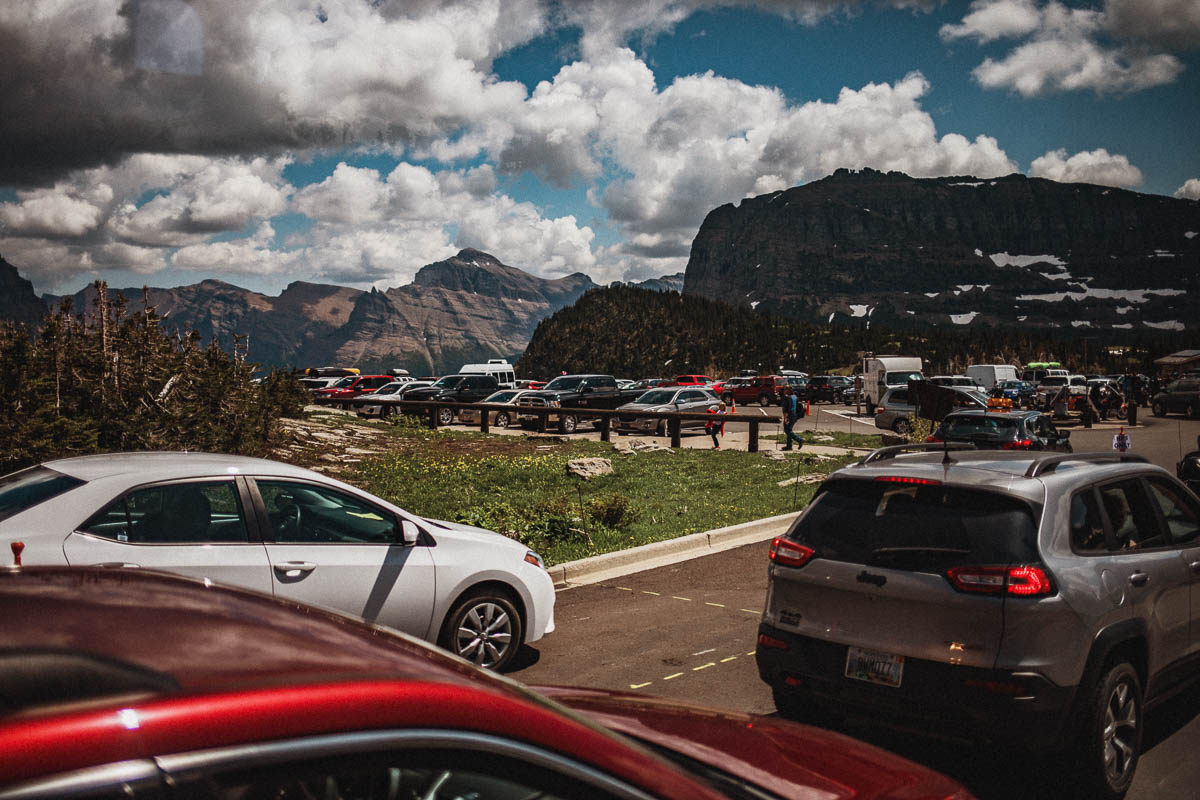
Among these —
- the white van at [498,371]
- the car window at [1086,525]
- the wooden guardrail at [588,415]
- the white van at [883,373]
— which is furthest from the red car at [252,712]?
the white van at [883,373]

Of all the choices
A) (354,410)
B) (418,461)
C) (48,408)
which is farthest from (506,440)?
A: (354,410)

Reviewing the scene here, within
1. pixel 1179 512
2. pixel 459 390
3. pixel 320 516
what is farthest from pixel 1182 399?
pixel 320 516

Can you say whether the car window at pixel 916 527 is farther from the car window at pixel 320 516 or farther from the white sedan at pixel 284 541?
the car window at pixel 320 516

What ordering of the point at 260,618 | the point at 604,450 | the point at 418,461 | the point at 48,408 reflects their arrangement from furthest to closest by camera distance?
the point at 604,450, the point at 418,461, the point at 48,408, the point at 260,618

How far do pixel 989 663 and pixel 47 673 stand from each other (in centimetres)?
397

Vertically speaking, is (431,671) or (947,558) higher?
(431,671)

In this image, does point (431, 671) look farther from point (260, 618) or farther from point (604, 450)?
point (604, 450)

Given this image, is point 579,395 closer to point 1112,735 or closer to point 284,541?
point 284,541

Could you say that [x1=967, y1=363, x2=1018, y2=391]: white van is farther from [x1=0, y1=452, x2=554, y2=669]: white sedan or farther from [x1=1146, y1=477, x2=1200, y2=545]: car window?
[x1=0, y1=452, x2=554, y2=669]: white sedan

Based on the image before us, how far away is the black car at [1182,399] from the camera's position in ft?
128

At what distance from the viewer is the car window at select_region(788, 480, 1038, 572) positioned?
4348 mm

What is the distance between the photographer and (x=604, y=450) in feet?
74.6

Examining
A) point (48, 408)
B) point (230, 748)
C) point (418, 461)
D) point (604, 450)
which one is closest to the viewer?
point (230, 748)

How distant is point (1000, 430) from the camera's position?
16.6 meters
